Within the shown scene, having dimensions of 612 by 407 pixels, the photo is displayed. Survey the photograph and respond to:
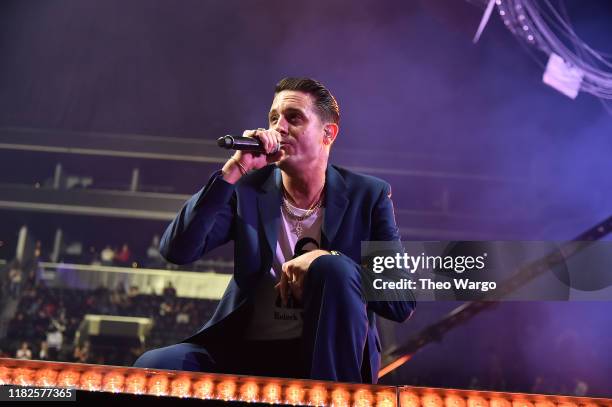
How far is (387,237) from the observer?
1432mm

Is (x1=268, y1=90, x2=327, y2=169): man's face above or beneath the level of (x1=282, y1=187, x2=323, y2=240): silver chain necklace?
above

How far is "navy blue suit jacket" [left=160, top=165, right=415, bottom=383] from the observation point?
1.33m

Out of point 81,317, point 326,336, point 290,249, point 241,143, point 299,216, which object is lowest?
point 326,336

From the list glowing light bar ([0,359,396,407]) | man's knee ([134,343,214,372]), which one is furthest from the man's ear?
glowing light bar ([0,359,396,407])

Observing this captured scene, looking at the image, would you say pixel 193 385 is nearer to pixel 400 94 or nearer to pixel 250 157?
pixel 250 157

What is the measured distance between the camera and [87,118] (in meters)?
7.24

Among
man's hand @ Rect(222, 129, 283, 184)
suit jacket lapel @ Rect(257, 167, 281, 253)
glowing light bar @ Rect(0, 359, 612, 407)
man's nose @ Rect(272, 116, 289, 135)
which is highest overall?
man's nose @ Rect(272, 116, 289, 135)

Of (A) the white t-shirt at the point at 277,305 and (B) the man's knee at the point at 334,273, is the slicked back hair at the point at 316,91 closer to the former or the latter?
(A) the white t-shirt at the point at 277,305

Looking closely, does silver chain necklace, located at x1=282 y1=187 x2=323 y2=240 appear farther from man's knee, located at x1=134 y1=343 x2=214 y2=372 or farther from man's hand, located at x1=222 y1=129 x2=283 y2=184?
man's knee, located at x1=134 y1=343 x2=214 y2=372

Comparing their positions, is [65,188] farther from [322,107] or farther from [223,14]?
[322,107]

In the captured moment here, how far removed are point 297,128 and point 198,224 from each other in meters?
0.39

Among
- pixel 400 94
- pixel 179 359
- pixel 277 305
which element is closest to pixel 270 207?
pixel 277 305

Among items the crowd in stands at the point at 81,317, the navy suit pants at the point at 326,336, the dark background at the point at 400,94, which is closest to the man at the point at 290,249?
the navy suit pants at the point at 326,336

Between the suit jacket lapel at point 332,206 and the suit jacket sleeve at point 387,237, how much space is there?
100mm
